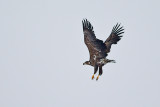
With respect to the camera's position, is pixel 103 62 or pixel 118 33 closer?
pixel 103 62

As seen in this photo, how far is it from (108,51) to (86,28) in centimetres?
238

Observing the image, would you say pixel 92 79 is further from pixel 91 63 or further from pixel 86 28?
pixel 86 28

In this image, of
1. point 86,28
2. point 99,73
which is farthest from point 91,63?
point 86,28

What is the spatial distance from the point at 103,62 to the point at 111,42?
2.12m

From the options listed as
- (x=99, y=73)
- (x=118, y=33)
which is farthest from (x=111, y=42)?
(x=99, y=73)

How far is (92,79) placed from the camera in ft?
79.5

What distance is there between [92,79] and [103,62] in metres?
1.38

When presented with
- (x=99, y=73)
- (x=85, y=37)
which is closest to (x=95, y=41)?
(x=85, y=37)

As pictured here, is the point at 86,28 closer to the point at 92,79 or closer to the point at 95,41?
the point at 95,41

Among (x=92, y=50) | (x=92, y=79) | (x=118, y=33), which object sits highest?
(x=118, y=33)

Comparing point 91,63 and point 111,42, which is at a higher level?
point 111,42

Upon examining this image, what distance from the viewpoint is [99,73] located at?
24172 millimetres

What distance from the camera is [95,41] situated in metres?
23.0

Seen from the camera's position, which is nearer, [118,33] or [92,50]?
[92,50]
